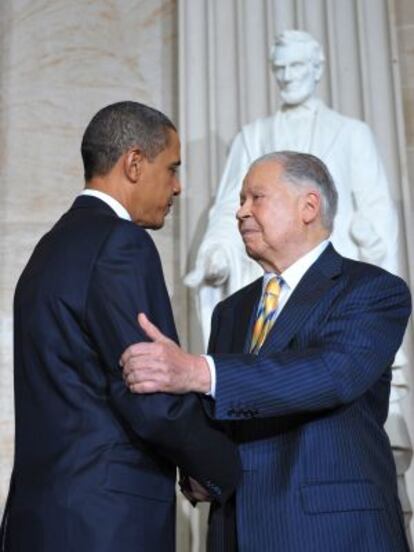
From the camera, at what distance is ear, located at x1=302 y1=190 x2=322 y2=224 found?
2.57 metres

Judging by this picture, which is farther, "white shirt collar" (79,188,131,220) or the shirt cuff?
"white shirt collar" (79,188,131,220)

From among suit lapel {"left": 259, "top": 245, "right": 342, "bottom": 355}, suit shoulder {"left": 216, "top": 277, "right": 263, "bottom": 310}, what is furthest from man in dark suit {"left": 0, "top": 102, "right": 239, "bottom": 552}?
suit shoulder {"left": 216, "top": 277, "right": 263, "bottom": 310}

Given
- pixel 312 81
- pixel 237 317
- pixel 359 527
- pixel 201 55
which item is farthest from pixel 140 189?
pixel 201 55

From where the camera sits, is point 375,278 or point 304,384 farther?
point 375,278

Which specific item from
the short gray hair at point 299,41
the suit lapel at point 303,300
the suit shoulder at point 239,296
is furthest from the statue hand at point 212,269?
the suit lapel at point 303,300

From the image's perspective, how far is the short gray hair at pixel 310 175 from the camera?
260cm

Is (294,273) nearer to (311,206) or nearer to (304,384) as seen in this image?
(311,206)

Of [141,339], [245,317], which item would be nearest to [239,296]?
[245,317]

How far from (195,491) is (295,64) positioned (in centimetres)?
249

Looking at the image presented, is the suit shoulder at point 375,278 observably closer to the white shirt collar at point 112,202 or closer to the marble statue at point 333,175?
the white shirt collar at point 112,202

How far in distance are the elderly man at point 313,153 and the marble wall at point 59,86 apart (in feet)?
3.47

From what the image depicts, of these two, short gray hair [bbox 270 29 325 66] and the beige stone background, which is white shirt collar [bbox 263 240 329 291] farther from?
the beige stone background

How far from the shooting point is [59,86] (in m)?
5.62

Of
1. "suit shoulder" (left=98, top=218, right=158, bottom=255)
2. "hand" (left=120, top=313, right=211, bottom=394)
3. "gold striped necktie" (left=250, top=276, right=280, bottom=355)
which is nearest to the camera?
"hand" (left=120, top=313, right=211, bottom=394)
